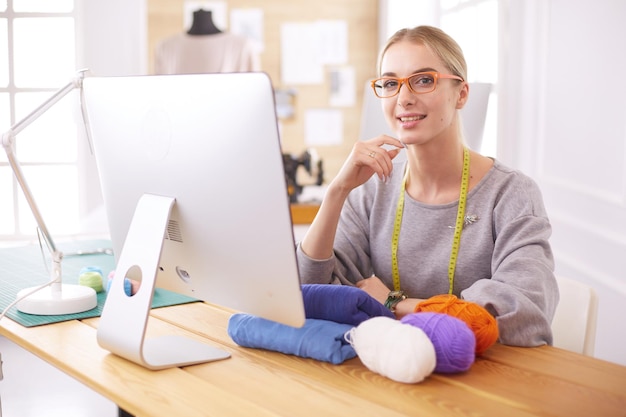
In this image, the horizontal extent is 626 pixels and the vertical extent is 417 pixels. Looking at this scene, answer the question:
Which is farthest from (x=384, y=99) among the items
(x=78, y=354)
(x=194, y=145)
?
(x=78, y=354)

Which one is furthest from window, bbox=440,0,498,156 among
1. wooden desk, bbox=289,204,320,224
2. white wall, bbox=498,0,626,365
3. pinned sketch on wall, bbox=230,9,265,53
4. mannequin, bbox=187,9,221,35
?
pinned sketch on wall, bbox=230,9,265,53

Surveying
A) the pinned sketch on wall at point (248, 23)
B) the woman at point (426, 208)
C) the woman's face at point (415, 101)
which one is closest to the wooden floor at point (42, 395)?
the woman at point (426, 208)

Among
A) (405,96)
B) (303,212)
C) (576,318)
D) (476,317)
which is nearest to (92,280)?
(405,96)

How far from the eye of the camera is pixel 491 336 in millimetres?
1364

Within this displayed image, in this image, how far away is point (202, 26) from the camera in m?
4.59

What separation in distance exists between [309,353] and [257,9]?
13.1ft

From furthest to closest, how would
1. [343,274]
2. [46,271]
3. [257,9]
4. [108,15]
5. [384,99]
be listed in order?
A: [257,9]
[108,15]
[46,271]
[343,274]
[384,99]

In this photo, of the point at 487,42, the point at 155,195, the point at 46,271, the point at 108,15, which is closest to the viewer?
the point at 155,195

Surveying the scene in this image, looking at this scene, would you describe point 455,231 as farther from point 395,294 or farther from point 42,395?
point 42,395

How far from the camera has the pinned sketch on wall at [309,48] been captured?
5.10m

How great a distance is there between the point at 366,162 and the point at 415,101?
18cm

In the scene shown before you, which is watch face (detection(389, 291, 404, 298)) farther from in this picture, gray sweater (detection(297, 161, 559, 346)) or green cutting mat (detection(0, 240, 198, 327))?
green cutting mat (detection(0, 240, 198, 327))

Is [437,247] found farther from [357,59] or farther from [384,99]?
[357,59]

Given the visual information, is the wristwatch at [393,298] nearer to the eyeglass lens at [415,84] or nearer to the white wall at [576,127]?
the eyeglass lens at [415,84]
